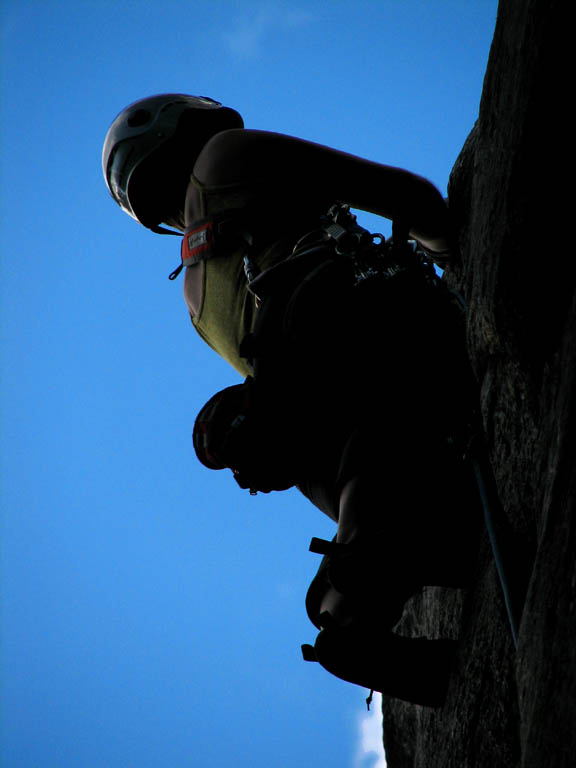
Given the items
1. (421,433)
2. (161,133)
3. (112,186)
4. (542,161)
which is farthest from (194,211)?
(542,161)

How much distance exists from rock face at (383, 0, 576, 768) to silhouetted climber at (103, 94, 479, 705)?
0.23 metres

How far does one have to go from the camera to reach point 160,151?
429cm

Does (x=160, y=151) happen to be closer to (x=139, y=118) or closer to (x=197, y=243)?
(x=139, y=118)

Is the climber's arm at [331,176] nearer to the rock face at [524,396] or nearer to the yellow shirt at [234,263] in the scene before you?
the yellow shirt at [234,263]

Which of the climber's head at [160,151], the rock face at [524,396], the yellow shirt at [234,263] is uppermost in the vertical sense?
the climber's head at [160,151]

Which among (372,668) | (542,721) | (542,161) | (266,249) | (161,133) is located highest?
(161,133)

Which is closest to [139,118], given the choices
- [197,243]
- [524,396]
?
[197,243]

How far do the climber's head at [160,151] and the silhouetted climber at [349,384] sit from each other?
1.96 ft

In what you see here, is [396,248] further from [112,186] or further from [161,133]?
[112,186]

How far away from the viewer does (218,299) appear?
3895 millimetres

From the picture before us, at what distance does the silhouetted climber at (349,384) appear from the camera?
9.91 feet

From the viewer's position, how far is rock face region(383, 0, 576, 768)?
1.93 metres

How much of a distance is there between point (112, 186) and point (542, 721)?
3945mm

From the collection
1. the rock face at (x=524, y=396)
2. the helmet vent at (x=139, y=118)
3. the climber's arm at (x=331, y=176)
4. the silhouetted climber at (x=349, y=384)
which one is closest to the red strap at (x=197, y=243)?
the silhouetted climber at (x=349, y=384)
